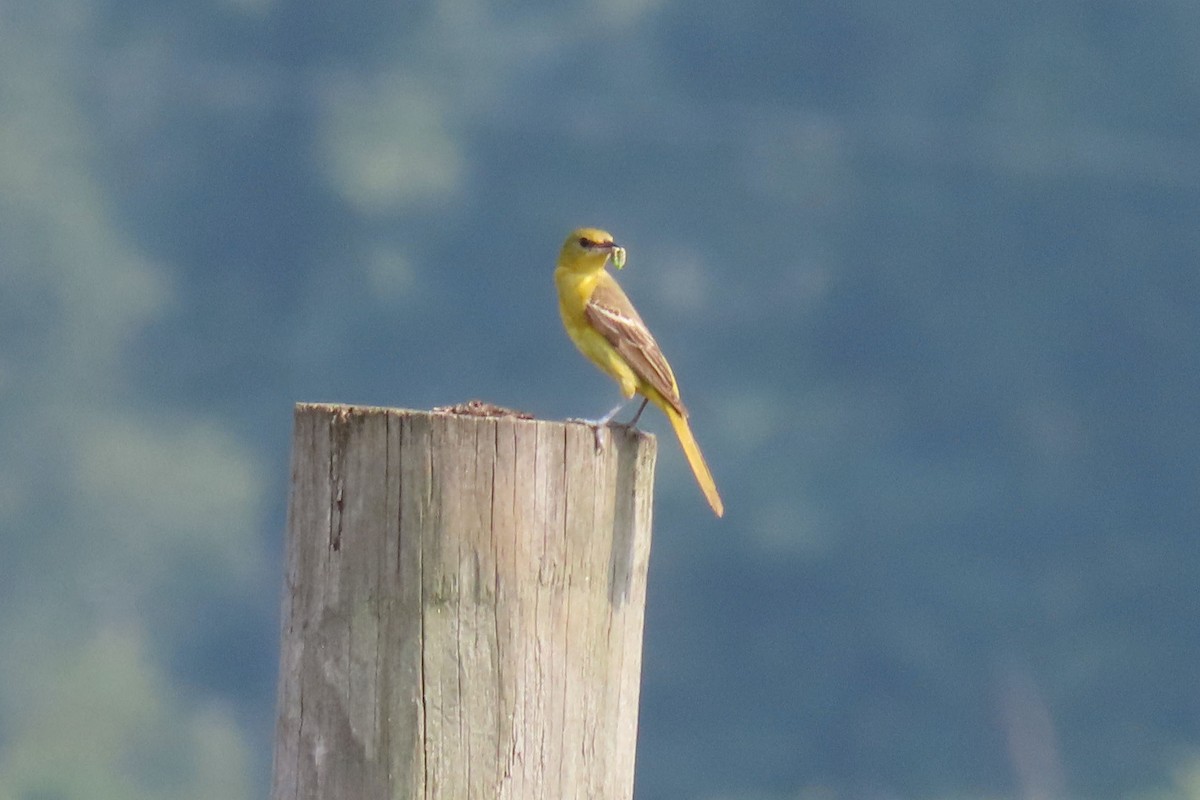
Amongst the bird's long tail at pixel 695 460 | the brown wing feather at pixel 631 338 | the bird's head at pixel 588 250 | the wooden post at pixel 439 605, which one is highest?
the bird's head at pixel 588 250

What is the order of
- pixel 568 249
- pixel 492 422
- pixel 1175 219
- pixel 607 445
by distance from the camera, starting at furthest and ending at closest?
pixel 1175 219, pixel 568 249, pixel 607 445, pixel 492 422

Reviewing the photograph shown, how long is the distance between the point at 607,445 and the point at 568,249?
8.59ft

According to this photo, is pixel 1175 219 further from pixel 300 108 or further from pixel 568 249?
pixel 568 249

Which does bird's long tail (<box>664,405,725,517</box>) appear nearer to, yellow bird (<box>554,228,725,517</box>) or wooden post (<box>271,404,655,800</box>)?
yellow bird (<box>554,228,725,517</box>)

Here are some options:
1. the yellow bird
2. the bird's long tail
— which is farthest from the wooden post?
the yellow bird

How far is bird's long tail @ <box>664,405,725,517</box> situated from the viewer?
14.7 feet

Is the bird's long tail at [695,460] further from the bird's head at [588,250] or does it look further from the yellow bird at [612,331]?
the bird's head at [588,250]

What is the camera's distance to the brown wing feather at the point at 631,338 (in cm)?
500

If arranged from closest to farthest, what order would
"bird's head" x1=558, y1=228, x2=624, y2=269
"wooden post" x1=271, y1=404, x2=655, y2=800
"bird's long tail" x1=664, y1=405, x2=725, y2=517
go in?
1. "wooden post" x1=271, y1=404, x2=655, y2=800
2. "bird's long tail" x1=664, y1=405, x2=725, y2=517
3. "bird's head" x1=558, y1=228, x2=624, y2=269

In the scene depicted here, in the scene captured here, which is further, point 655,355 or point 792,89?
point 792,89

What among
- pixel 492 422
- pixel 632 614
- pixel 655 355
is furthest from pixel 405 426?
pixel 655 355

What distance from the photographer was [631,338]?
16.9 ft

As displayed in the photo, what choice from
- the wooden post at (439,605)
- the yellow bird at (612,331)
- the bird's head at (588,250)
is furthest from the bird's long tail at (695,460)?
the wooden post at (439,605)

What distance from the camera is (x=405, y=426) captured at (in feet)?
9.90
